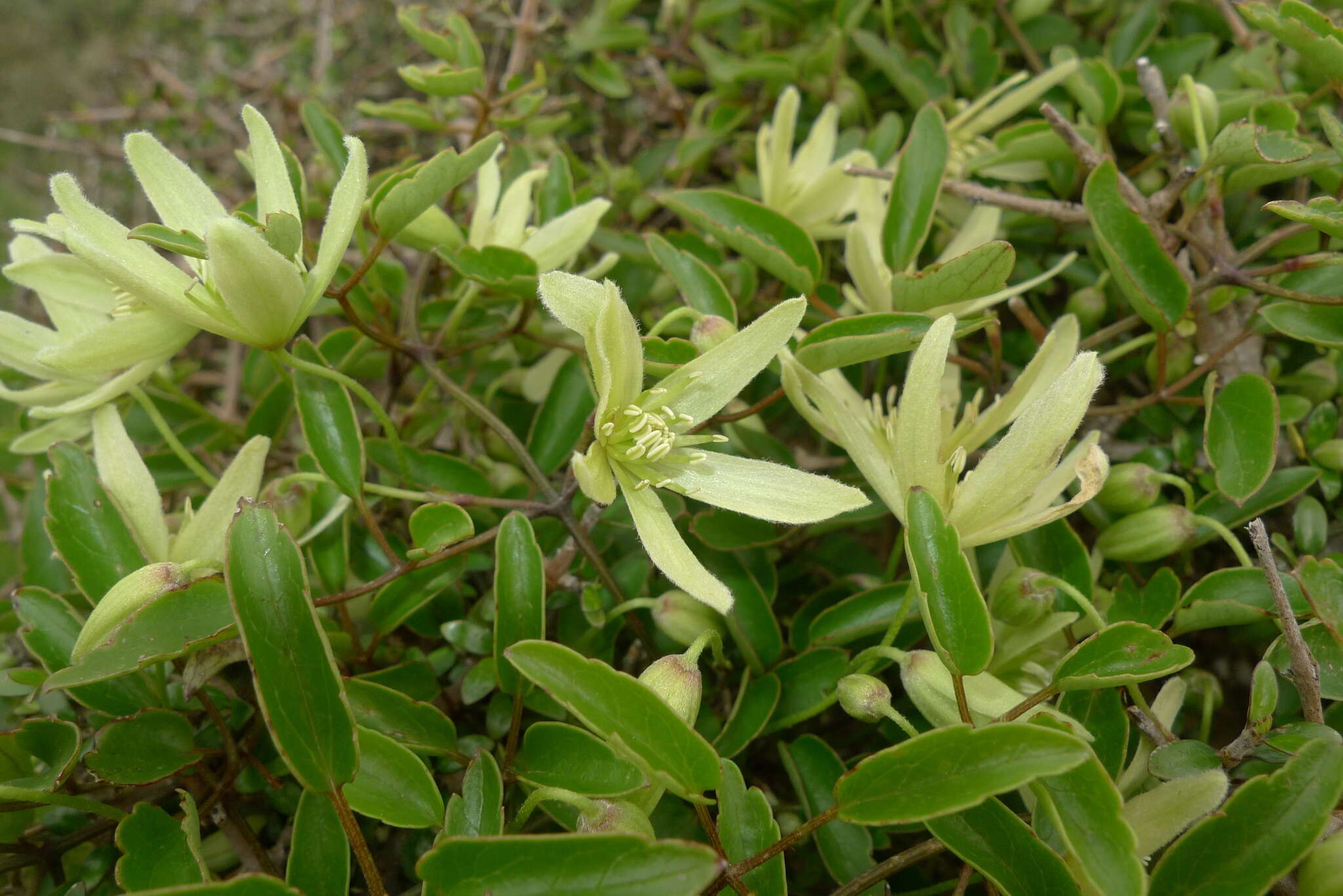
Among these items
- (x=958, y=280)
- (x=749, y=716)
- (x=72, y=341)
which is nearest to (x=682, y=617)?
(x=749, y=716)

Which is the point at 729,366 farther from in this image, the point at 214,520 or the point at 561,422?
the point at 214,520

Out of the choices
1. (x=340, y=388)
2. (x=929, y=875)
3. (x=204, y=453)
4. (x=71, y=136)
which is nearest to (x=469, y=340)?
(x=340, y=388)

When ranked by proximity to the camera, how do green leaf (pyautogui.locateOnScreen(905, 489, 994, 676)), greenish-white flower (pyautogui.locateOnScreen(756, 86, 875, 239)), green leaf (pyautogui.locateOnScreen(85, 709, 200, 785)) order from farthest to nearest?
greenish-white flower (pyautogui.locateOnScreen(756, 86, 875, 239)) → green leaf (pyautogui.locateOnScreen(85, 709, 200, 785)) → green leaf (pyautogui.locateOnScreen(905, 489, 994, 676))

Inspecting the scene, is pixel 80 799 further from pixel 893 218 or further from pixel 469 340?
pixel 893 218

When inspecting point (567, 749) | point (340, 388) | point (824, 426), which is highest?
point (340, 388)

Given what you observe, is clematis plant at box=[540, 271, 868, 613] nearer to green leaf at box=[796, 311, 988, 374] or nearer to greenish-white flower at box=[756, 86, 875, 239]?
green leaf at box=[796, 311, 988, 374]

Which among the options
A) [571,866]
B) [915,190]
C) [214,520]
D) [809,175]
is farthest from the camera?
[809,175]

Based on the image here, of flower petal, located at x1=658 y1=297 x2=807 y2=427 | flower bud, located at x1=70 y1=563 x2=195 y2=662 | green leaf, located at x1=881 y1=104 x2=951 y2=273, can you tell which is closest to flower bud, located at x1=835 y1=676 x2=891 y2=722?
flower petal, located at x1=658 y1=297 x2=807 y2=427
